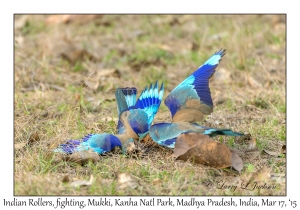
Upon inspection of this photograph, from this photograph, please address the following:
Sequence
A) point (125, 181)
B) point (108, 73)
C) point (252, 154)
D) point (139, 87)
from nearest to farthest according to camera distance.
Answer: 1. point (125, 181)
2. point (252, 154)
3. point (139, 87)
4. point (108, 73)

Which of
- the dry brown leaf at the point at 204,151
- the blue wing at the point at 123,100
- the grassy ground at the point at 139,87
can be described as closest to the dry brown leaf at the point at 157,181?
the grassy ground at the point at 139,87

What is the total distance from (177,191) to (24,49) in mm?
3480

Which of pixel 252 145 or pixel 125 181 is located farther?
pixel 252 145

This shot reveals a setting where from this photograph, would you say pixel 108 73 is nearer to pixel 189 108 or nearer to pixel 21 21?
pixel 189 108

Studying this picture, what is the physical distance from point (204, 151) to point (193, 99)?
1.75 feet

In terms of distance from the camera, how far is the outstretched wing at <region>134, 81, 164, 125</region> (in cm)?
382

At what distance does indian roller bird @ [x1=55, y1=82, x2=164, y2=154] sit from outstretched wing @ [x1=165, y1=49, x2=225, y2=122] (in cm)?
14

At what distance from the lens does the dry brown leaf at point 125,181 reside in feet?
10.4

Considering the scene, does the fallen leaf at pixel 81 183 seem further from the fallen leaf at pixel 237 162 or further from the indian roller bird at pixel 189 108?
the fallen leaf at pixel 237 162

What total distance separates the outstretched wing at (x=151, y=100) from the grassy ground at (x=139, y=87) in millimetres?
324

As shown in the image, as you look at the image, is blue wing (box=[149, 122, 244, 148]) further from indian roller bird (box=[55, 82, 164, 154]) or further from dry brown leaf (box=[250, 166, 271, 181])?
dry brown leaf (box=[250, 166, 271, 181])

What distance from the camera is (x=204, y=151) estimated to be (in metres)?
3.31

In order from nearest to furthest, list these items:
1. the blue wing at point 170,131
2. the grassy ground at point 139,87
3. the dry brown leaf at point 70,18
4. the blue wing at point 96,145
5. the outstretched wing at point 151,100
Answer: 1. the grassy ground at point 139,87
2. the blue wing at point 170,131
3. the blue wing at point 96,145
4. the outstretched wing at point 151,100
5. the dry brown leaf at point 70,18

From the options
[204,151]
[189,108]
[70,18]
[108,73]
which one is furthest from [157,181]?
[70,18]
